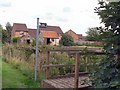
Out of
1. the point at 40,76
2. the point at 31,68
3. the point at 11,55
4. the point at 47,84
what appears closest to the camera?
the point at 47,84

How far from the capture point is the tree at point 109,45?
11.5ft

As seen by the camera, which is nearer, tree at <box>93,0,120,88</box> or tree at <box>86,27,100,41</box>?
tree at <box>93,0,120,88</box>

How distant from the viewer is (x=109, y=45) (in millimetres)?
3643

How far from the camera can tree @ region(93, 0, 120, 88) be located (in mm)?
3496

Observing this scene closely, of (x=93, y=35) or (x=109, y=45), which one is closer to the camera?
(x=109, y=45)

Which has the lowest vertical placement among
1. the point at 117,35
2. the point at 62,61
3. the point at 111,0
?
the point at 62,61

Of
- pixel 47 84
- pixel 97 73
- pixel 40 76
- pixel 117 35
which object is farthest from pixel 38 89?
pixel 117 35

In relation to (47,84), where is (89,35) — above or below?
above

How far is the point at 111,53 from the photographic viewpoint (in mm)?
3613

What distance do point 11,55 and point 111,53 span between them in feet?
25.9

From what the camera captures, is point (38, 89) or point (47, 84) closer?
point (47, 84)

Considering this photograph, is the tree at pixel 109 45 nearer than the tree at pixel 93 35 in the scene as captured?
Yes

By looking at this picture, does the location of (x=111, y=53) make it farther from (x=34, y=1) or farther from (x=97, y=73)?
(x=34, y=1)

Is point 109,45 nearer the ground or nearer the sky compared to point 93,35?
nearer the ground
